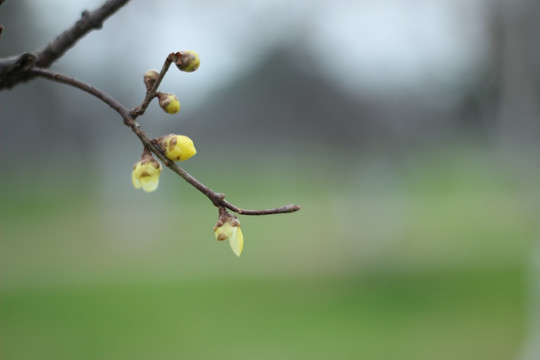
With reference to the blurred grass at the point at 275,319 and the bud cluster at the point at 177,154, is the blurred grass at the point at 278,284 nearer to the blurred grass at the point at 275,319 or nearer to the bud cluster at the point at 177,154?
the blurred grass at the point at 275,319

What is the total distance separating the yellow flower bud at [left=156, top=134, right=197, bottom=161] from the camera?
80 centimetres

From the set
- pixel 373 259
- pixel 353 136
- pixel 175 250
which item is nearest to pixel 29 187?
pixel 175 250

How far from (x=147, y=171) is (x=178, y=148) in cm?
9

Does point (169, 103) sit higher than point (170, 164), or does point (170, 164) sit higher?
point (169, 103)

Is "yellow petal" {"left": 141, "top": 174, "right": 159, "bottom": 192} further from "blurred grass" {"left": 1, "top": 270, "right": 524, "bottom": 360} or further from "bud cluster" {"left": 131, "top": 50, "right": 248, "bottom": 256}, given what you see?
"blurred grass" {"left": 1, "top": 270, "right": 524, "bottom": 360}

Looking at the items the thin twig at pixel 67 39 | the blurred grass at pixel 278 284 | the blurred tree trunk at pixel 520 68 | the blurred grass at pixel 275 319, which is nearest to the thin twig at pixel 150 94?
the thin twig at pixel 67 39

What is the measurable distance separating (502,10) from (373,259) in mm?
5407

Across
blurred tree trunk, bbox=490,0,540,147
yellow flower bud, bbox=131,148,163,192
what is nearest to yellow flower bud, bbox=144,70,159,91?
yellow flower bud, bbox=131,148,163,192

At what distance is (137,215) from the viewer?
14.2m

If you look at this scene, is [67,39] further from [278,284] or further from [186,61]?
[278,284]

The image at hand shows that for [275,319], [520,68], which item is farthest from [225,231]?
[275,319]

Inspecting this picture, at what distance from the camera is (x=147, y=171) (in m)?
0.87

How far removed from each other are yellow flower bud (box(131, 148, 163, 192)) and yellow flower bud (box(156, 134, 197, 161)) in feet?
0.19

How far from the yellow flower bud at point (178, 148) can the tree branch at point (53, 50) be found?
1.11 feet
